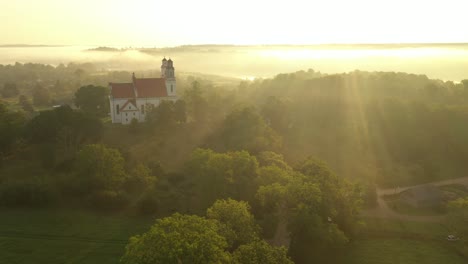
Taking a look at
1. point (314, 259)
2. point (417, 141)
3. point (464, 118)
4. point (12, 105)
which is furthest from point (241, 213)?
point (12, 105)

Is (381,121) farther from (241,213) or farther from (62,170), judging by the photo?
(62,170)

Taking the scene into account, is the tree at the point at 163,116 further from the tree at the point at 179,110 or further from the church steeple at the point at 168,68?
the church steeple at the point at 168,68

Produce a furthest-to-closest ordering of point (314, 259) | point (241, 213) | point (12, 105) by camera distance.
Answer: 1. point (12, 105)
2. point (314, 259)
3. point (241, 213)

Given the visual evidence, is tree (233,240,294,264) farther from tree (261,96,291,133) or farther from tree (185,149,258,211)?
tree (261,96,291,133)

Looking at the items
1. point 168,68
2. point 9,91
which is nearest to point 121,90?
point 168,68

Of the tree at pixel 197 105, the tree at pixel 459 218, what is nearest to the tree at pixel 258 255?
the tree at pixel 459 218

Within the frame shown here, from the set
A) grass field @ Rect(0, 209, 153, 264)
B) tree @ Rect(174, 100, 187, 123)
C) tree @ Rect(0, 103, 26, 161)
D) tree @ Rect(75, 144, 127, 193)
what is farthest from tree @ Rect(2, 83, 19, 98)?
grass field @ Rect(0, 209, 153, 264)

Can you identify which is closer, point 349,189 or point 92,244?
point 92,244
